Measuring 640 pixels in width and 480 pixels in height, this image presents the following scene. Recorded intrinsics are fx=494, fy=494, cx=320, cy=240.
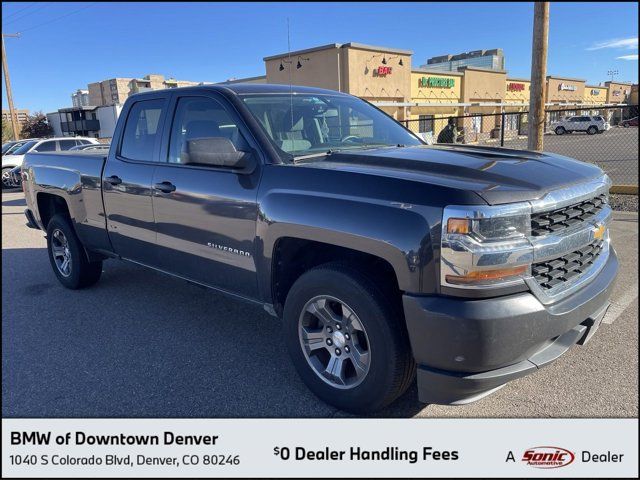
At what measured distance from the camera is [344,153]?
333cm

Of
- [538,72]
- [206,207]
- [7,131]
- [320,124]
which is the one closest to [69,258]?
[206,207]

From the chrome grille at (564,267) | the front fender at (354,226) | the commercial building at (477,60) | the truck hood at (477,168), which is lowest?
the chrome grille at (564,267)

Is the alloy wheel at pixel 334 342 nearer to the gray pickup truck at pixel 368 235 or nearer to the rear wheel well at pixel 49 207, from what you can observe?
the gray pickup truck at pixel 368 235

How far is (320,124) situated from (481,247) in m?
1.90

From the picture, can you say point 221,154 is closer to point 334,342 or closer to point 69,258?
point 334,342

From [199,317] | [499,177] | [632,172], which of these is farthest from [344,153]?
[632,172]

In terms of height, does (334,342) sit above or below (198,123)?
below

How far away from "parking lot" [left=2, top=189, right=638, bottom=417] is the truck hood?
52.8 inches

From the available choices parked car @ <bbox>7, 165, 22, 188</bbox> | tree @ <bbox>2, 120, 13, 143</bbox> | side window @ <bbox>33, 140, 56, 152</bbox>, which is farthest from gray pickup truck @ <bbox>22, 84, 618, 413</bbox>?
tree @ <bbox>2, 120, 13, 143</bbox>

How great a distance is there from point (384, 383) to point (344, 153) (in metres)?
1.52

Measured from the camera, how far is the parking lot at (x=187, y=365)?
3.04 metres

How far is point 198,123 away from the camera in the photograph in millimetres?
3826

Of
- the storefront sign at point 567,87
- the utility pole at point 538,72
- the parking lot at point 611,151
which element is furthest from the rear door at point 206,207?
the storefront sign at point 567,87

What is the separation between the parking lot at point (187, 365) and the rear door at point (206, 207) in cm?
61
